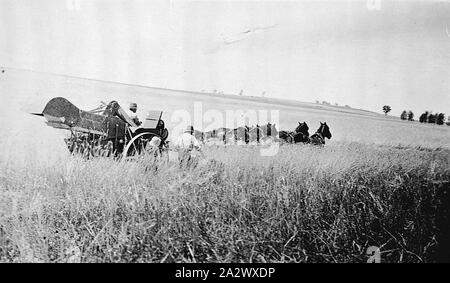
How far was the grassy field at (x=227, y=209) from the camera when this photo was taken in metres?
2.33

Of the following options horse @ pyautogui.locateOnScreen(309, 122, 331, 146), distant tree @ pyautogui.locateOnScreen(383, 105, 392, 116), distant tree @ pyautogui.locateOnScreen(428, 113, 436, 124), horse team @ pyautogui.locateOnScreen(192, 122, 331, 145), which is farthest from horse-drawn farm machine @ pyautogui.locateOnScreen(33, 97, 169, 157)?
distant tree @ pyautogui.locateOnScreen(428, 113, 436, 124)

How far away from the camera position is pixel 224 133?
266cm

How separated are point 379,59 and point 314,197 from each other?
1.19m

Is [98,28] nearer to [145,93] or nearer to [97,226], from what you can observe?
[145,93]

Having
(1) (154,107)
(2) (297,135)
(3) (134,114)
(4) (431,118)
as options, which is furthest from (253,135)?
(4) (431,118)

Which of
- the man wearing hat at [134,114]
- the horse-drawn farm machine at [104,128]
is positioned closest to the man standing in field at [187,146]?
the horse-drawn farm machine at [104,128]

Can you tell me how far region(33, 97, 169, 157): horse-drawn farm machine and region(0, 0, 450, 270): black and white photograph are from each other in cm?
1

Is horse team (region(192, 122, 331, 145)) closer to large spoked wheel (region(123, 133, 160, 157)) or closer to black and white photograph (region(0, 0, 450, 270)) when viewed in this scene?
black and white photograph (region(0, 0, 450, 270))

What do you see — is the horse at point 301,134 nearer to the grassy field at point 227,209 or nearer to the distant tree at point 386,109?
the grassy field at point 227,209

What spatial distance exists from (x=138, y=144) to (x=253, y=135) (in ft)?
2.79

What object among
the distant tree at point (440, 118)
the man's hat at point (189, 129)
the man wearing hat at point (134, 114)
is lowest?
the man's hat at point (189, 129)

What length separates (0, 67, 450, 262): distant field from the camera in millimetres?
2340

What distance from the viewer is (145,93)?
2639mm
